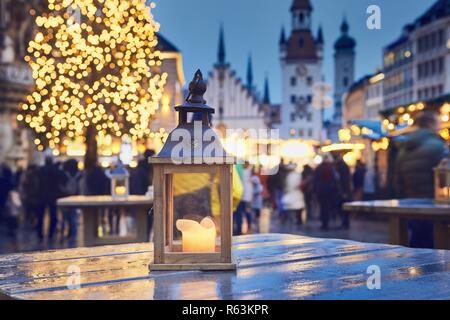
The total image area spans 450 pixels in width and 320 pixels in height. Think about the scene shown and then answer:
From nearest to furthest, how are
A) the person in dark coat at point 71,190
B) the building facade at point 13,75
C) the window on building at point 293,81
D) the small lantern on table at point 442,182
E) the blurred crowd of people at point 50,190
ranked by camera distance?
the small lantern on table at point 442,182, the blurred crowd of people at point 50,190, the person in dark coat at point 71,190, the building facade at point 13,75, the window on building at point 293,81

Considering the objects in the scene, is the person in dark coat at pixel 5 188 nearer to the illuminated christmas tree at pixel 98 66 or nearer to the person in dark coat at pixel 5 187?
the person in dark coat at pixel 5 187

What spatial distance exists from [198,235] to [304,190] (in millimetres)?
17317

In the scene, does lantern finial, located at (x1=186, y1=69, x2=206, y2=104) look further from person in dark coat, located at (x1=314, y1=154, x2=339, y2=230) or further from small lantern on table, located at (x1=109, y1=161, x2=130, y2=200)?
person in dark coat, located at (x1=314, y1=154, x2=339, y2=230)

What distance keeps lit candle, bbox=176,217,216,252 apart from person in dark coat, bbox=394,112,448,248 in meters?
5.30

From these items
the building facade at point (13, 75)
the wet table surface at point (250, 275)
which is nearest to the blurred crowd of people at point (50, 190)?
the wet table surface at point (250, 275)

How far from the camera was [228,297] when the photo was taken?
2330 mm

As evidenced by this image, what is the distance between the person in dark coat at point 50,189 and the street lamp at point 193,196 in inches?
475

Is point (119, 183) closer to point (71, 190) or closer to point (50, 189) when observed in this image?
point (50, 189)

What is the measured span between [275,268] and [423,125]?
5.48 meters

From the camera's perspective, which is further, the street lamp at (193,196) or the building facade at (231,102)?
the building facade at (231,102)

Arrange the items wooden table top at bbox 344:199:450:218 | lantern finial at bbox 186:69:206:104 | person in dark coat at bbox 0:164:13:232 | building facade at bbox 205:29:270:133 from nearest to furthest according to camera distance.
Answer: lantern finial at bbox 186:69:206:104 → wooden table top at bbox 344:199:450:218 → person in dark coat at bbox 0:164:13:232 → building facade at bbox 205:29:270:133

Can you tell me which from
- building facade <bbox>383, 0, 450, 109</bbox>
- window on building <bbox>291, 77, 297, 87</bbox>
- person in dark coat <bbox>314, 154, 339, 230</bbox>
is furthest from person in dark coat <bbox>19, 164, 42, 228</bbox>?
window on building <bbox>291, 77, 297, 87</bbox>

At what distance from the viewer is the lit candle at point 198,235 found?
9.64 ft

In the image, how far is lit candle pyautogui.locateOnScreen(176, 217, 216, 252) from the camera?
2939 millimetres
